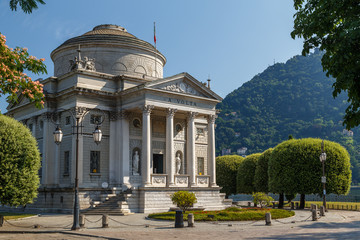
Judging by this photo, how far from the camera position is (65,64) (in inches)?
1836

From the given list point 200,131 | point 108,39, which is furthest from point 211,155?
point 108,39

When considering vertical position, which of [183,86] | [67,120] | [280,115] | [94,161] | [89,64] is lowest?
[94,161]

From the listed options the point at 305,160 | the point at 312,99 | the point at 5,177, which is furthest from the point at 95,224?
the point at 312,99

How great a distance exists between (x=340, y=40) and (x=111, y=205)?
27587 mm

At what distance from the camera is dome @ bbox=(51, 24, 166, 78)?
45.2 metres

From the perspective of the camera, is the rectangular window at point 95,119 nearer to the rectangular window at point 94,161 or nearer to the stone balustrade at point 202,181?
the rectangular window at point 94,161

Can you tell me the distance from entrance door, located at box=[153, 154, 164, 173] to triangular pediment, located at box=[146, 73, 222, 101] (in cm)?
761

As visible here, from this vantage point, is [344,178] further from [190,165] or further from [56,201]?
[56,201]

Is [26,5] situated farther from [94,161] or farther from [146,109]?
[94,161]

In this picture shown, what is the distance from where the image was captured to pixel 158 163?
145ft

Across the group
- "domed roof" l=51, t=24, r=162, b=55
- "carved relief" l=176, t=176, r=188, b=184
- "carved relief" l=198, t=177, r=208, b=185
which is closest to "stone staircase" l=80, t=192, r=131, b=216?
"carved relief" l=176, t=176, r=188, b=184

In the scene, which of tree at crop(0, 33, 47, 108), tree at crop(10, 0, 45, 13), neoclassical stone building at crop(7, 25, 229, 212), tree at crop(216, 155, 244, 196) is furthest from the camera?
tree at crop(216, 155, 244, 196)

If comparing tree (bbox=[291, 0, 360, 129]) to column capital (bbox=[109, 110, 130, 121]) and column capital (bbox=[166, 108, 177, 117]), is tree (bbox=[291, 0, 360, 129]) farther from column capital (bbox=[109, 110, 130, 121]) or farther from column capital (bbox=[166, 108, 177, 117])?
column capital (bbox=[109, 110, 130, 121])

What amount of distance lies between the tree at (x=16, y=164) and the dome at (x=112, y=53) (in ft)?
59.0
